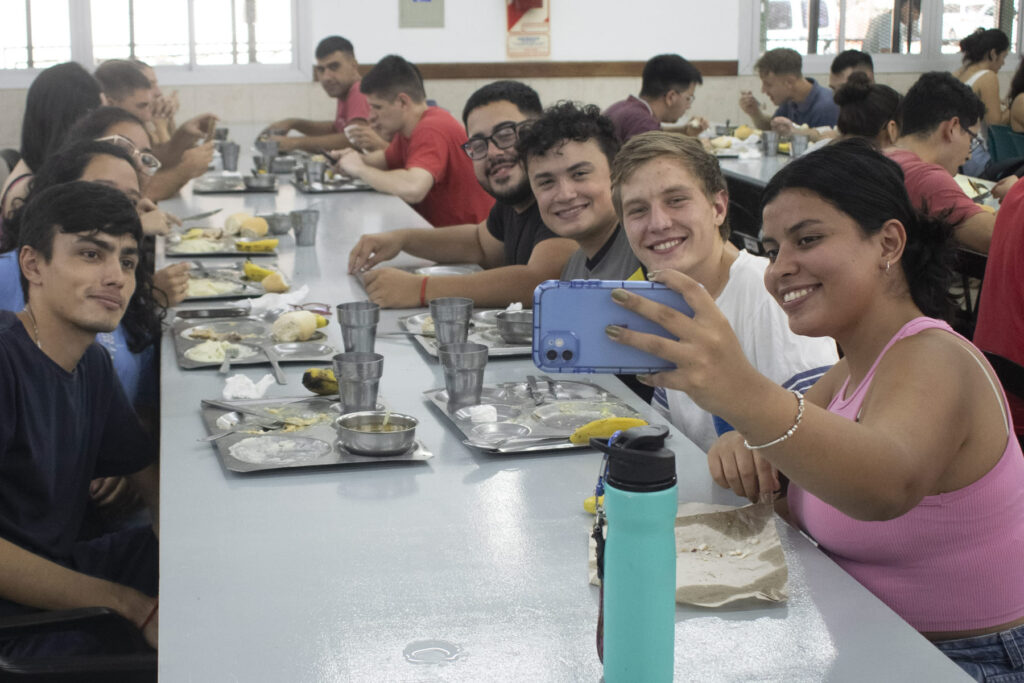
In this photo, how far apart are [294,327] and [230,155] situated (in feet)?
11.8

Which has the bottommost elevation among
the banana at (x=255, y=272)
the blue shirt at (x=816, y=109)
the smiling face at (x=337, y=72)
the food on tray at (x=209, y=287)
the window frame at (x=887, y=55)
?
the food on tray at (x=209, y=287)

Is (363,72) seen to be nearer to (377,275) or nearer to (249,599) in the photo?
(377,275)

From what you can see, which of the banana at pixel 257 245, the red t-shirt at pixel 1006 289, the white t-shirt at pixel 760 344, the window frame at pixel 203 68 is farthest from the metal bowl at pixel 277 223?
the window frame at pixel 203 68

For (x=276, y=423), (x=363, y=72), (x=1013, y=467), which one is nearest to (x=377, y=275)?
(x=276, y=423)

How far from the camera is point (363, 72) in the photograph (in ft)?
26.6

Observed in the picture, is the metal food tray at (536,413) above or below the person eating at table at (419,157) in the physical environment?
below

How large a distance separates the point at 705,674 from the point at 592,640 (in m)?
0.13

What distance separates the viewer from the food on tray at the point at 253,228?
149 inches

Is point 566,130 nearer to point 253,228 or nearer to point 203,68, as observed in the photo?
point 253,228

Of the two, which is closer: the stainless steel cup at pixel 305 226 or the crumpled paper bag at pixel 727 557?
the crumpled paper bag at pixel 727 557

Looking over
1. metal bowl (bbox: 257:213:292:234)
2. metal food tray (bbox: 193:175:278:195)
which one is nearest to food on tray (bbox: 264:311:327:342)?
metal bowl (bbox: 257:213:292:234)

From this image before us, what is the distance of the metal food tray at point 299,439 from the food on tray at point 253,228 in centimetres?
184

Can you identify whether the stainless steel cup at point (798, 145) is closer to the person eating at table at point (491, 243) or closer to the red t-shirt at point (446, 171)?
the red t-shirt at point (446, 171)

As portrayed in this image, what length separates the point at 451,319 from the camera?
93.0 inches
